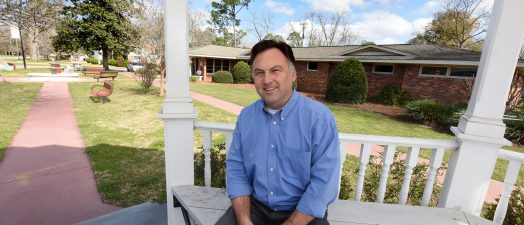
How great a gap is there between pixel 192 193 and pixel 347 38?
57.3m

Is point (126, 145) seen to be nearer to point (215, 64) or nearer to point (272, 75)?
point (272, 75)

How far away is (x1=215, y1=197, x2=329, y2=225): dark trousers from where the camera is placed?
6.06ft

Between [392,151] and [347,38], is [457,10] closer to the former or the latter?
[347,38]

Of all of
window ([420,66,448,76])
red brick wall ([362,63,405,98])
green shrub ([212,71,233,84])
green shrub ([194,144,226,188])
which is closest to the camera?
green shrub ([194,144,226,188])

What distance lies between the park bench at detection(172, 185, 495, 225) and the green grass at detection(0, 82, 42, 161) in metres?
5.14

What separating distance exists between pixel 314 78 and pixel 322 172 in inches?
756

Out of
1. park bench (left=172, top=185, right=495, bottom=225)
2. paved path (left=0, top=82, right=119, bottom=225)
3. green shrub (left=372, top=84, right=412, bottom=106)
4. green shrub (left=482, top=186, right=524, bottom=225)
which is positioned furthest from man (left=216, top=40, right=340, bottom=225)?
green shrub (left=372, top=84, right=412, bottom=106)

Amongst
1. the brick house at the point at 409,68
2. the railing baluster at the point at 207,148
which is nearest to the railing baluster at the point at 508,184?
the railing baluster at the point at 207,148

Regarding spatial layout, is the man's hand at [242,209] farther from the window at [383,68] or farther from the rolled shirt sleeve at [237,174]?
the window at [383,68]

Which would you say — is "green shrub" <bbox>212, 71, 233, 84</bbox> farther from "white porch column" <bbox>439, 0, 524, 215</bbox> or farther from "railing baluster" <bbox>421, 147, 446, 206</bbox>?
"white porch column" <bbox>439, 0, 524, 215</bbox>

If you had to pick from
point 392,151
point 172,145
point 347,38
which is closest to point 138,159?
point 172,145

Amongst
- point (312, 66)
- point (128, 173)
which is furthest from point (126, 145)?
point (312, 66)

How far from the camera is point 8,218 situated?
10.8ft

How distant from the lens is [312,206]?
1.66 metres
